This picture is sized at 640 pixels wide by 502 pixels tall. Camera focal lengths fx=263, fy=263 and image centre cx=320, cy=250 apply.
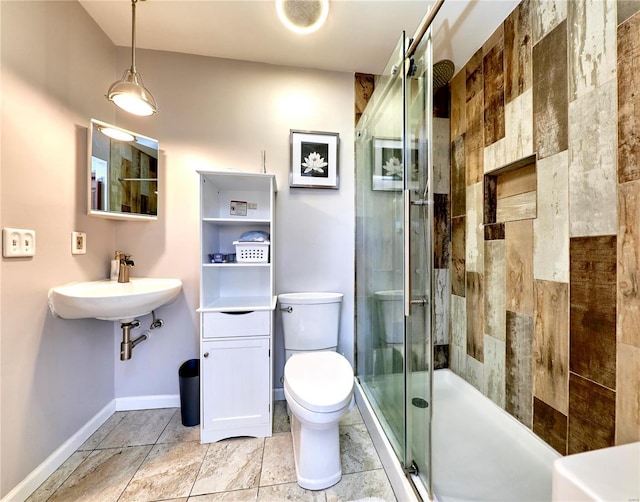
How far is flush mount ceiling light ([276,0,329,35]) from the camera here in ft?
4.54

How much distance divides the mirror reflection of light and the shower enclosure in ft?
4.99

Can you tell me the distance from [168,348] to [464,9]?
2.72 meters

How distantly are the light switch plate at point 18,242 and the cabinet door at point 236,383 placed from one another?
0.89 metres

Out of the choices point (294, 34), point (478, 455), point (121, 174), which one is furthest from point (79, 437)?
point (294, 34)

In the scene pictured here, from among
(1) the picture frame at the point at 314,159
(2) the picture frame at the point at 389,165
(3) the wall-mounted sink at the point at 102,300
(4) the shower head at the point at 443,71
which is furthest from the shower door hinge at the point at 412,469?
(4) the shower head at the point at 443,71

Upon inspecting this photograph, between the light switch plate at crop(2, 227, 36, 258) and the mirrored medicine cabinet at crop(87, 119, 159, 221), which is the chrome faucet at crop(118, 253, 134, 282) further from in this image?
the light switch plate at crop(2, 227, 36, 258)

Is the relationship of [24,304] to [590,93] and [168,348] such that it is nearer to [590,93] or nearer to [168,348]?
[168,348]

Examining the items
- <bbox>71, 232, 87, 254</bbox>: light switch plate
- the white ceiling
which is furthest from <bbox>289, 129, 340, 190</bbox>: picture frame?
<bbox>71, 232, 87, 254</bbox>: light switch plate

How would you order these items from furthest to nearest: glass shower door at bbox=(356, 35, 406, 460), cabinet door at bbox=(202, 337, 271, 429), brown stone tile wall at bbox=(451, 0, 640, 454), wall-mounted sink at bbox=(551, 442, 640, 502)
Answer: cabinet door at bbox=(202, 337, 271, 429) < glass shower door at bbox=(356, 35, 406, 460) < brown stone tile wall at bbox=(451, 0, 640, 454) < wall-mounted sink at bbox=(551, 442, 640, 502)

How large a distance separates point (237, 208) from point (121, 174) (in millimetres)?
715

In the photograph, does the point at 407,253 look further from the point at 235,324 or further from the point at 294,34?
the point at 294,34

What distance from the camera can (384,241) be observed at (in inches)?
59.6

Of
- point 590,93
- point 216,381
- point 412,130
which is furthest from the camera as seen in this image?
point 216,381

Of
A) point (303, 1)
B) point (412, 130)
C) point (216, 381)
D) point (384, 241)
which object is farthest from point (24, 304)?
point (303, 1)
